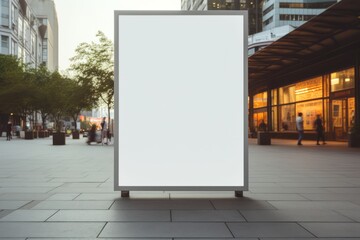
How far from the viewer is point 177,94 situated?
6.35 m

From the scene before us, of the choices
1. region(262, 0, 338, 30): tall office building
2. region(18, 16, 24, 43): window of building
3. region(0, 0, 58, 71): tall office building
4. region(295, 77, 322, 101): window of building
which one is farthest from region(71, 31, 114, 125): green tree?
region(262, 0, 338, 30): tall office building

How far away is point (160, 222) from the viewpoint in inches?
189

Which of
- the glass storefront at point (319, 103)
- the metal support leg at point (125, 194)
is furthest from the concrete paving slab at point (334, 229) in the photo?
the glass storefront at point (319, 103)

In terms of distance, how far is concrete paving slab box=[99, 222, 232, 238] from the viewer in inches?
168

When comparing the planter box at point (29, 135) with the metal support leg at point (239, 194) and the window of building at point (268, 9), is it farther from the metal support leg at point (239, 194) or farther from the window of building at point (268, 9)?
the window of building at point (268, 9)

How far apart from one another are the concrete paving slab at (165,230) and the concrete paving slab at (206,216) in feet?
0.79

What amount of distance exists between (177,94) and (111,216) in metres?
2.05

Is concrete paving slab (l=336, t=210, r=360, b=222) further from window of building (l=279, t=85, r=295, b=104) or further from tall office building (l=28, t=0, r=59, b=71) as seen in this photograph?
tall office building (l=28, t=0, r=59, b=71)

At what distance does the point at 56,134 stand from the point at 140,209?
20718 mm

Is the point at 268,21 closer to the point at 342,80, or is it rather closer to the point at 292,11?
the point at 292,11

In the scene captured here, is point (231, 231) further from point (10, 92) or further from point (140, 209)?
point (10, 92)

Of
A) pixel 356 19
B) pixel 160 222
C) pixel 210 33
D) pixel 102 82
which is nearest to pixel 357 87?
pixel 356 19

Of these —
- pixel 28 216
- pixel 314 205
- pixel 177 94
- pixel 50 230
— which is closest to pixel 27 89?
pixel 177 94

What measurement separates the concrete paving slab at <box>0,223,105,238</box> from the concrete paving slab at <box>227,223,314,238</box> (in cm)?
139
